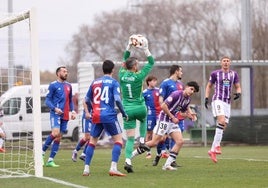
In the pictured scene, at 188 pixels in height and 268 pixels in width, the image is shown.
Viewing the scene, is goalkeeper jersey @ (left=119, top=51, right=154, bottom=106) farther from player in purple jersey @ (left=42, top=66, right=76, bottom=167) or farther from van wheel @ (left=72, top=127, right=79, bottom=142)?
van wheel @ (left=72, top=127, right=79, bottom=142)

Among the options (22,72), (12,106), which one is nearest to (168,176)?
(22,72)

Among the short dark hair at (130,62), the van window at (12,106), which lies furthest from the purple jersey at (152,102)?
the van window at (12,106)

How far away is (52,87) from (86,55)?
126ft

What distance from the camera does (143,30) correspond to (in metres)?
57.5

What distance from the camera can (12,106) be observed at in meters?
32.3

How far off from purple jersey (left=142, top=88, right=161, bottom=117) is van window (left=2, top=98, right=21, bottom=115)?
11.3 meters

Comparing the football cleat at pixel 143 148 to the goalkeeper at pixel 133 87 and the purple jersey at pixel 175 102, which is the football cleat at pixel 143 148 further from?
the purple jersey at pixel 175 102

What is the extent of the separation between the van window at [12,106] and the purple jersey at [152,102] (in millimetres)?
11251

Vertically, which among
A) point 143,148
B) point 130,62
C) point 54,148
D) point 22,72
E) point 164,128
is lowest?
point 54,148

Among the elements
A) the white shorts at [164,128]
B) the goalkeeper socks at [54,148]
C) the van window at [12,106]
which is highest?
the van window at [12,106]

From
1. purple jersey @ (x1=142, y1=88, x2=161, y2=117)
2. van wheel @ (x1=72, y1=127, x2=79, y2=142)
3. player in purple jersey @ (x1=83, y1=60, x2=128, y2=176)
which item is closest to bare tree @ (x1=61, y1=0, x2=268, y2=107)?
van wheel @ (x1=72, y1=127, x2=79, y2=142)

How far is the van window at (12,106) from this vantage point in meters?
31.4

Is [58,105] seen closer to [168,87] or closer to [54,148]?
[54,148]

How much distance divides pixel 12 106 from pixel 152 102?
1242 centimetres
